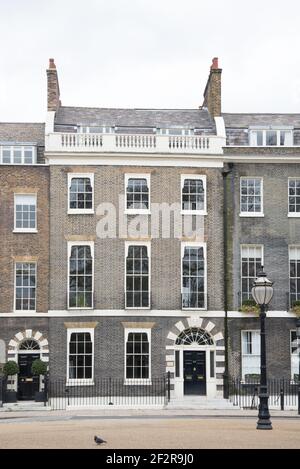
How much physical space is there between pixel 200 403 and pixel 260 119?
50.1 feet

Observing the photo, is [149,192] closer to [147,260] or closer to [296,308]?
[147,260]

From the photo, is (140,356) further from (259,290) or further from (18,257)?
(259,290)

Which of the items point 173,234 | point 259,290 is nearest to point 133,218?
point 173,234

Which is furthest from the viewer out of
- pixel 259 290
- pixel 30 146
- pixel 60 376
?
pixel 30 146

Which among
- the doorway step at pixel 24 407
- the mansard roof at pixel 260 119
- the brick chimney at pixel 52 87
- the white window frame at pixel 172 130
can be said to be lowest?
the doorway step at pixel 24 407

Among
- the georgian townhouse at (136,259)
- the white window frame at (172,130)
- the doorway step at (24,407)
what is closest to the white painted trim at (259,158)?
the georgian townhouse at (136,259)

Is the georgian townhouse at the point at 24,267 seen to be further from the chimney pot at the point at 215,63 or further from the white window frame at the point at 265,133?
the white window frame at the point at 265,133

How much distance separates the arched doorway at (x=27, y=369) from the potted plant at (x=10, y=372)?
2.75 ft

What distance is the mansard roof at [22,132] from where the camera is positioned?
1688 inches

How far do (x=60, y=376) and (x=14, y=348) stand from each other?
2.41 m

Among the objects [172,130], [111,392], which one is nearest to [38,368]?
[111,392]

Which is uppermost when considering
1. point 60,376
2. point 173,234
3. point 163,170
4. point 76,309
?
point 163,170

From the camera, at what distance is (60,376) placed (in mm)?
38750

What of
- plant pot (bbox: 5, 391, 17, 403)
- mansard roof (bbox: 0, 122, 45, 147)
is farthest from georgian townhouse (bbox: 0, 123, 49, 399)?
mansard roof (bbox: 0, 122, 45, 147)
